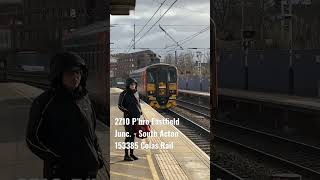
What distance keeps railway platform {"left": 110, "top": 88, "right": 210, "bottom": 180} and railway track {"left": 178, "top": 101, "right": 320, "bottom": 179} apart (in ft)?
5.95

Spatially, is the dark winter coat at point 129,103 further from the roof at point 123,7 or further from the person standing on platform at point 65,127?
the person standing on platform at point 65,127

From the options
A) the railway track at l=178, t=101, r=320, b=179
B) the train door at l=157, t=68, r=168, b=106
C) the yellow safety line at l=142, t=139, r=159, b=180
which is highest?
the train door at l=157, t=68, r=168, b=106

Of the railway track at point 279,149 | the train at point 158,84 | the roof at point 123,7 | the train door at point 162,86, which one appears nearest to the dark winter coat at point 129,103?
the train at point 158,84

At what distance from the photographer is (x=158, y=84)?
16.4 feet

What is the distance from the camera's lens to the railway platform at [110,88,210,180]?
4.38m

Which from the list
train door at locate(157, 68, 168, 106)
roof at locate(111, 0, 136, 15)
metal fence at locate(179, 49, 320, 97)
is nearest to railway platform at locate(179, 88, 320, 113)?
metal fence at locate(179, 49, 320, 97)

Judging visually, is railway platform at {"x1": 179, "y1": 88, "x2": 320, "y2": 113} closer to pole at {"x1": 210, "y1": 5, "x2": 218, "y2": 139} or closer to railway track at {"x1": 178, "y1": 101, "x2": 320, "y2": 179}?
railway track at {"x1": 178, "y1": 101, "x2": 320, "y2": 179}

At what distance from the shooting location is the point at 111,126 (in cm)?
436

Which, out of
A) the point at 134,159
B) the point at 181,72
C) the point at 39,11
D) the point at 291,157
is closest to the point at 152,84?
the point at 181,72

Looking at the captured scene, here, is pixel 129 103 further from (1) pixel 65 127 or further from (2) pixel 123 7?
(1) pixel 65 127

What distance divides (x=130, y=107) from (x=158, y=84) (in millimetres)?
547

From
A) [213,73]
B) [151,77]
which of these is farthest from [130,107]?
[213,73]

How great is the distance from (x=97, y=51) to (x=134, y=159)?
1.07 meters

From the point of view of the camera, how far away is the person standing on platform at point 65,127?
355 cm
